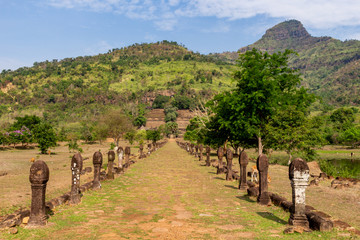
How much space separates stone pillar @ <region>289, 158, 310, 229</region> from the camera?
619 cm

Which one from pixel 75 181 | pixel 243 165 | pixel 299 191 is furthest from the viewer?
pixel 243 165

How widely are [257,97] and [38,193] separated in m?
14.9

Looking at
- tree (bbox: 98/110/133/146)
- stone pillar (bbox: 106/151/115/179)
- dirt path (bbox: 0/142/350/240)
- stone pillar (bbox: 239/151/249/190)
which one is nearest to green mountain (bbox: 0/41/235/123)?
tree (bbox: 98/110/133/146)

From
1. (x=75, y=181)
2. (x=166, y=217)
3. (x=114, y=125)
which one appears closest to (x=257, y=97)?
(x=166, y=217)

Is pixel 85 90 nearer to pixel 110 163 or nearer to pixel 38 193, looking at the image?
pixel 110 163

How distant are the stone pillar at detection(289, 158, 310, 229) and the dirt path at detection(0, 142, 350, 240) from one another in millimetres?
390

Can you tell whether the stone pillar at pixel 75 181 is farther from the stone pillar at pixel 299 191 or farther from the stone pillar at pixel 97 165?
the stone pillar at pixel 299 191

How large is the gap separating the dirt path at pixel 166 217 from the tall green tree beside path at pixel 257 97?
9.31 m

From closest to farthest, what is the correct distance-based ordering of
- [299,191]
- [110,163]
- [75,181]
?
[299,191]
[75,181]
[110,163]

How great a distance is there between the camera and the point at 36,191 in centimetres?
635

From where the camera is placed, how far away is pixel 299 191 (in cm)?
633

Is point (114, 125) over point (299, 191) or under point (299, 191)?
over

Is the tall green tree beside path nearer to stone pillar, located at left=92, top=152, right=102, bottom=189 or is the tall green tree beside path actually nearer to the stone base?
the stone base

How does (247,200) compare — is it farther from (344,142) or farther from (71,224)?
(344,142)
